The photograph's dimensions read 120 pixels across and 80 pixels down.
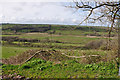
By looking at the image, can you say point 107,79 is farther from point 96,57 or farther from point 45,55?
point 45,55

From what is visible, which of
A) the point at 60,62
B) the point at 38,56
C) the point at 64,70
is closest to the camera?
the point at 64,70

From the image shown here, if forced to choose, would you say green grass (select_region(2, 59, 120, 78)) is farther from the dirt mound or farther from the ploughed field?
the dirt mound

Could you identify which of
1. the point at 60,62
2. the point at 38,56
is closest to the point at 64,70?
the point at 60,62

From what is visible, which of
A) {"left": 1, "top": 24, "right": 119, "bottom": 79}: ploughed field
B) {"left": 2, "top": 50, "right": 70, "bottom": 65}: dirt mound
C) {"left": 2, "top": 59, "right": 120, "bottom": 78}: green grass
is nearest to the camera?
{"left": 2, "top": 59, "right": 120, "bottom": 78}: green grass

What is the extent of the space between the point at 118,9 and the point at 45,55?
4267mm

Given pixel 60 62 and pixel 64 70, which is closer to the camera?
pixel 64 70

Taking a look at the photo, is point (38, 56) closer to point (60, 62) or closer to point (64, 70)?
point (60, 62)

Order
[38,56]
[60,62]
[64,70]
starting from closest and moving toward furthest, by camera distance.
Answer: [64,70] → [60,62] → [38,56]

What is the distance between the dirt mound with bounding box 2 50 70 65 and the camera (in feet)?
23.0

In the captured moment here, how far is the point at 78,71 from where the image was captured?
5199 millimetres

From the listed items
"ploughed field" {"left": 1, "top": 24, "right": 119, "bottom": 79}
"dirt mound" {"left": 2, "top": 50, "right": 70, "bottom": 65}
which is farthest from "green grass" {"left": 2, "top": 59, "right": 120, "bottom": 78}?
"dirt mound" {"left": 2, "top": 50, "right": 70, "bottom": 65}

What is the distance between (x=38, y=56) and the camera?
7.24 metres

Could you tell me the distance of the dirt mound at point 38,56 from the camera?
276 inches

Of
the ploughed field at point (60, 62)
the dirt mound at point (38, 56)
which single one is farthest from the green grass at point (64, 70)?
the dirt mound at point (38, 56)
